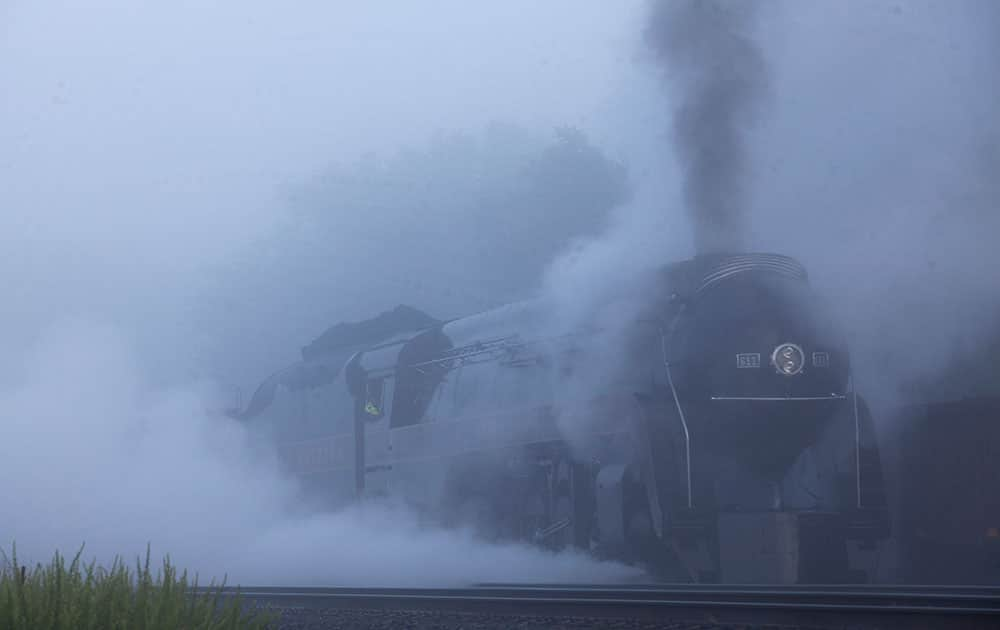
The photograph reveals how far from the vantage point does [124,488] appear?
2139cm

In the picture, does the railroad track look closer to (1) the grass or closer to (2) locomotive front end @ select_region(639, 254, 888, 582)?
(1) the grass

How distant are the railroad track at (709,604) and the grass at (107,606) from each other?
677 millimetres

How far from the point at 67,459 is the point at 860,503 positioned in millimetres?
16521

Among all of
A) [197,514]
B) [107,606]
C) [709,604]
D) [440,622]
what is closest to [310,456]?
[197,514]

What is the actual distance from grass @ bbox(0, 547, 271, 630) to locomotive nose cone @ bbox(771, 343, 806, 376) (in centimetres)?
630

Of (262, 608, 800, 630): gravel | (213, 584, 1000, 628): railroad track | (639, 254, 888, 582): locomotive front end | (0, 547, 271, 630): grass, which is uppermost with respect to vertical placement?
(639, 254, 888, 582): locomotive front end

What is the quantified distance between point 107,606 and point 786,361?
7.30 metres

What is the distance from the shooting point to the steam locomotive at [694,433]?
11039 millimetres

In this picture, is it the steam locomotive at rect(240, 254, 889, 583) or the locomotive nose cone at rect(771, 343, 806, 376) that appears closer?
the steam locomotive at rect(240, 254, 889, 583)

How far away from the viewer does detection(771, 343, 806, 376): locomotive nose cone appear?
440 inches

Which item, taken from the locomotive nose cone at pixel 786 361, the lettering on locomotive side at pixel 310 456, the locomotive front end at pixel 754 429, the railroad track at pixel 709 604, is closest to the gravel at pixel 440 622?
the railroad track at pixel 709 604

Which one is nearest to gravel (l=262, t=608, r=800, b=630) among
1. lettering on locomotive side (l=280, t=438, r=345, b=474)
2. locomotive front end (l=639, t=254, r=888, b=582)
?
locomotive front end (l=639, t=254, r=888, b=582)

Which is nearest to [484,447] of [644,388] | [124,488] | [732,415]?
[644,388]

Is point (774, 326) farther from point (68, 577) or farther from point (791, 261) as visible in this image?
point (68, 577)
